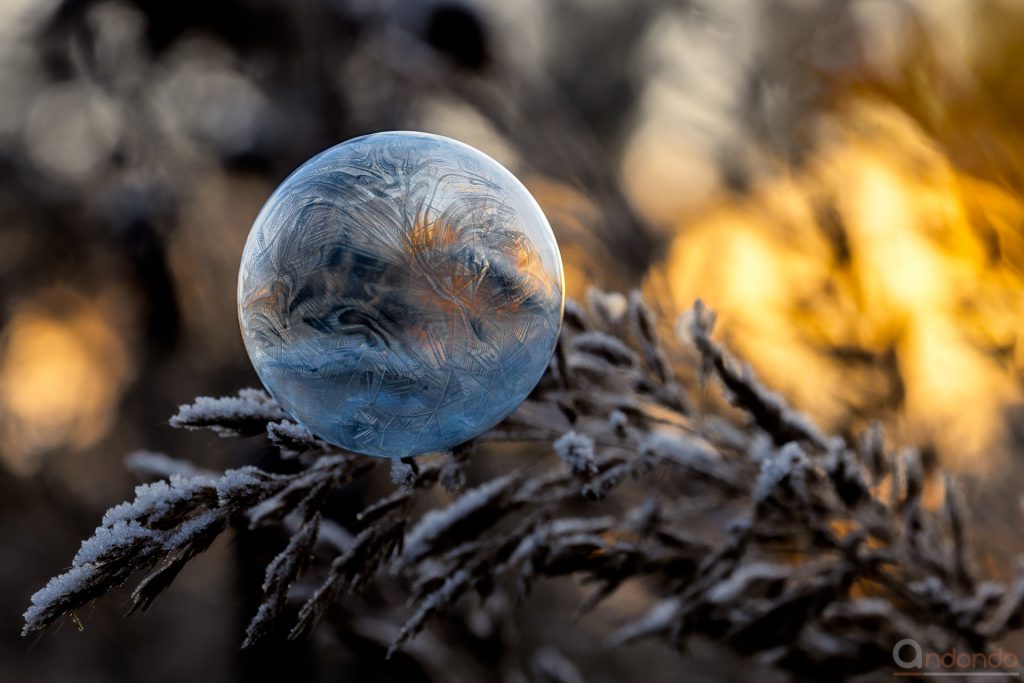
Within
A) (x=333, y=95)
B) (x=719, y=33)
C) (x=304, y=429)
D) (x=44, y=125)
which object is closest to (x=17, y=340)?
(x=44, y=125)

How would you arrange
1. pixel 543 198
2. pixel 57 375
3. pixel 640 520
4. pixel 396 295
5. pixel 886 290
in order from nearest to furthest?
pixel 396 295
pixel 640 520
pixel 886 290
pixel 543 198
pixel 57 375

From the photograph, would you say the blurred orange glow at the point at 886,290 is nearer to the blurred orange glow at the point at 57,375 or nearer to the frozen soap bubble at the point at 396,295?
the frozen soap bubble at the point at 396,295

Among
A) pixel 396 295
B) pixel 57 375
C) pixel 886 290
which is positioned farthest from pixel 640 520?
pixel 57 375

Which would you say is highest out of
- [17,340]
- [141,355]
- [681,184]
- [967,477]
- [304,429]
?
[304,429]

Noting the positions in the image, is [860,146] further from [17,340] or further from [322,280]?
[17,340]

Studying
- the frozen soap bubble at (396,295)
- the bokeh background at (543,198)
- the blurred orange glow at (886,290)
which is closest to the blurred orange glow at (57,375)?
the bokeh background at (543,198)

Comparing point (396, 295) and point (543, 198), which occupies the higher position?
point (396, 295)

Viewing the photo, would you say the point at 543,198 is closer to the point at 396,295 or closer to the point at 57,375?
the point at 396,295

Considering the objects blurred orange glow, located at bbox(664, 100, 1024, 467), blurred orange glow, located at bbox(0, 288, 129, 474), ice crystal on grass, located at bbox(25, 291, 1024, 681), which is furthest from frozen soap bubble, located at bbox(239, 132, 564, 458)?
blurred orange glow, located at bbox(0, 288, 129, 474)
